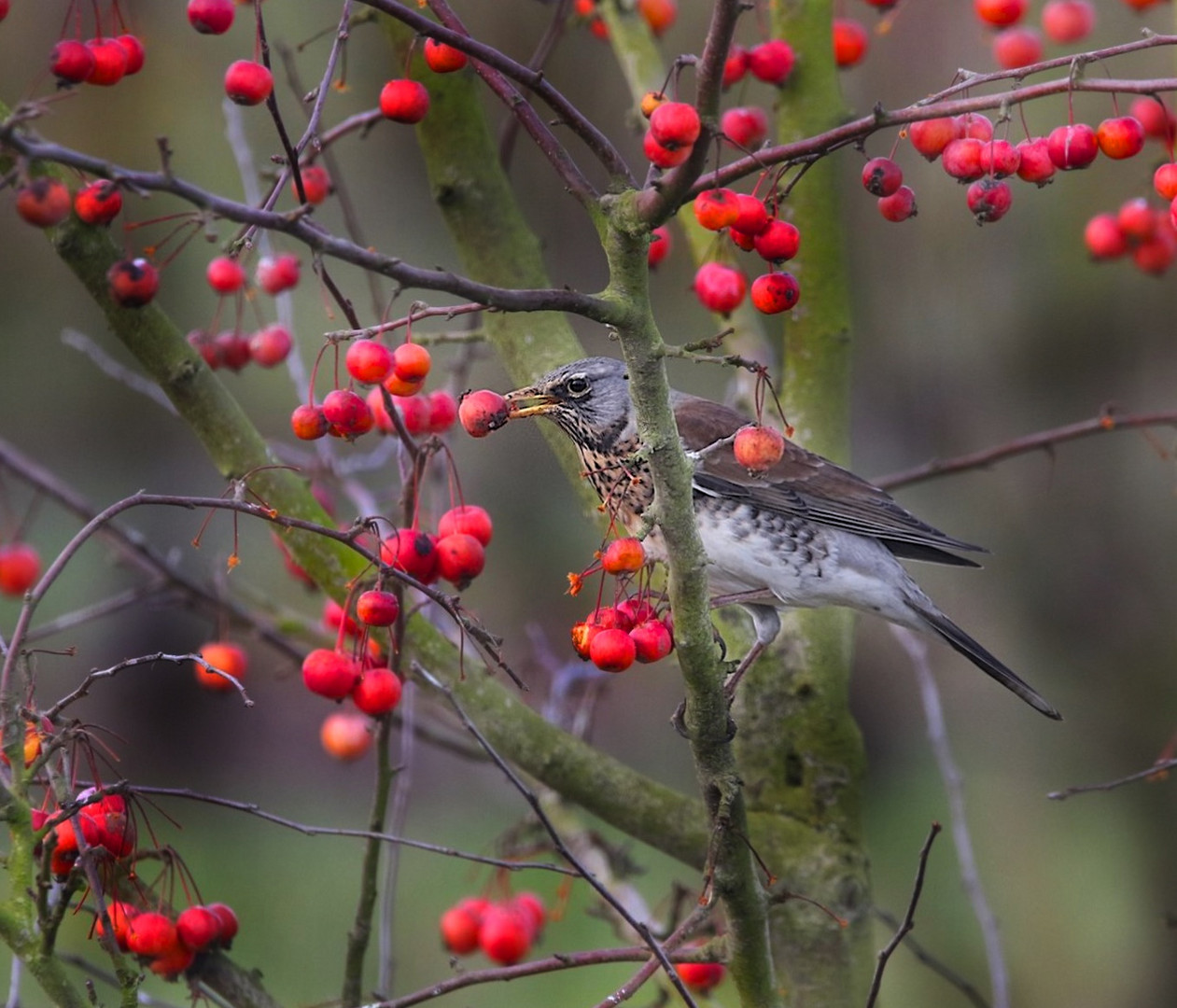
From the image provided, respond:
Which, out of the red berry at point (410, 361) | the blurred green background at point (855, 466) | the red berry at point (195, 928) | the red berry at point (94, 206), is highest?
the red berry at point (94, 206)

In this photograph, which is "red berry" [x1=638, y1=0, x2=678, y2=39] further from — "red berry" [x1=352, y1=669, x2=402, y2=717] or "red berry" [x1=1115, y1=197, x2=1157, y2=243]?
"red berry" [x1=352, y1=669, x2=402, y2=717]

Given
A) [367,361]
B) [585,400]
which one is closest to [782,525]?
[585,400]

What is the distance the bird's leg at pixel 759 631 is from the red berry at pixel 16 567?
1.43 meters

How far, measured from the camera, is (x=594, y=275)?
24.2 ft

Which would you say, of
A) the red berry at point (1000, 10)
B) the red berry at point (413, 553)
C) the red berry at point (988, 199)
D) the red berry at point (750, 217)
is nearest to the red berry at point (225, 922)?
the red berry at point (413, 553)

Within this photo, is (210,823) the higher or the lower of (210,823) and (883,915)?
the lower

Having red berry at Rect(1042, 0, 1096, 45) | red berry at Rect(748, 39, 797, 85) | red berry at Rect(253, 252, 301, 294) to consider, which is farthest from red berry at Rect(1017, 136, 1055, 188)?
red berry at Rect(1042, 0, 1096, 45)

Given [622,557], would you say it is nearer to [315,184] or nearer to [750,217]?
[750,217]

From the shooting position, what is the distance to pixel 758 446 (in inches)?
77.1

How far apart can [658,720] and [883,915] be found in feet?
17.0

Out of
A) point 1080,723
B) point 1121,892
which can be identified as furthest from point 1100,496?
point 1121,892

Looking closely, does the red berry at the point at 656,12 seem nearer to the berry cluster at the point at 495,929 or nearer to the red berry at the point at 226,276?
the red berry at the point at 226,276

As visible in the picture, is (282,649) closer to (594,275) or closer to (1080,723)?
(1080,723)

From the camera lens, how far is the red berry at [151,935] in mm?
1985
